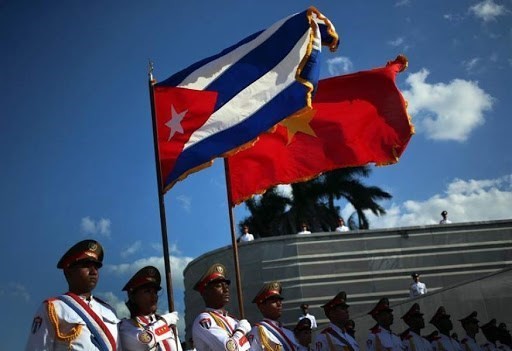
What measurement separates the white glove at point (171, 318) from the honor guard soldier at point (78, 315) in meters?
0.45

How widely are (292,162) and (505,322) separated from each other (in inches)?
263

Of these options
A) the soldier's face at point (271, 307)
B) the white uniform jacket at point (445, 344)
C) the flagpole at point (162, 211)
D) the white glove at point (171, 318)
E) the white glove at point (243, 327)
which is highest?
the flagpole at point (162, 211)

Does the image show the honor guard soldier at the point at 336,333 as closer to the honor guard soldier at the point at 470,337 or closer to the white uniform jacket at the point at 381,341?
the white uniform jacket at the point at 381,341

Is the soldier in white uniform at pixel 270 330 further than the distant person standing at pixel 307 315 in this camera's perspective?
No

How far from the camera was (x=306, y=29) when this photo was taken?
848 cm

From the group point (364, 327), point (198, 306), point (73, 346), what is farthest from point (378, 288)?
point (73, 346)

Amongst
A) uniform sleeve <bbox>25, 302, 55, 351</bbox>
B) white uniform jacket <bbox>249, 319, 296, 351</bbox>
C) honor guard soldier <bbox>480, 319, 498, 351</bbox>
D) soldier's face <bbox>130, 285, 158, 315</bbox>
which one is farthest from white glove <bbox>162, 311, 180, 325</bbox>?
honor guard soldier <bbox>480, 319, 498, 351</bbox>

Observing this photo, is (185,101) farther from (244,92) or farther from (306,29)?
(306,29)

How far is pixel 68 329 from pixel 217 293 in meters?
Answer: 1.92

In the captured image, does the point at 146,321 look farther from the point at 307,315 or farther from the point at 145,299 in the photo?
the point at 307,315

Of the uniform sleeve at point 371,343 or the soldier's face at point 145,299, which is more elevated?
the soldier's face at point 145,299

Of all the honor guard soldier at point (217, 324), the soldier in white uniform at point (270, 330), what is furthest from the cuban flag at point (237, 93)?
the honor guard soldier at point (217, 324)

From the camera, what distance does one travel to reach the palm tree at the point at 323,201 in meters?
29.8

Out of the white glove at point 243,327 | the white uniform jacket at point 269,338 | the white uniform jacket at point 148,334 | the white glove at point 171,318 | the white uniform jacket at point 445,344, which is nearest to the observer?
the white uniform jacket at point 148,334
